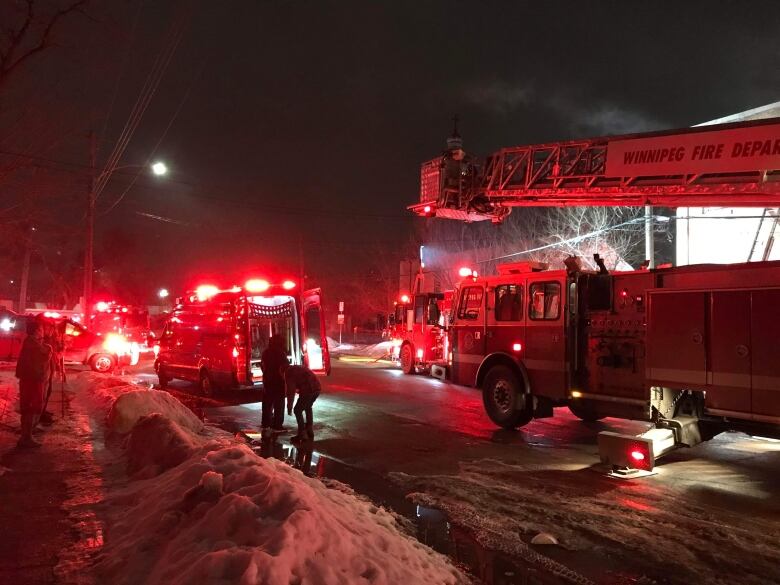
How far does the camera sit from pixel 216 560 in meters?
3.26

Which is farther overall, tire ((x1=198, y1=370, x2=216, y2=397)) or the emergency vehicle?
tire ((x1=198, y1=370, x2=216, y2=397))

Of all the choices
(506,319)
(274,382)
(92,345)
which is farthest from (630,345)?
(92,345)

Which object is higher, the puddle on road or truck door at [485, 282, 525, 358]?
truck door at [485, 282, 525, 358]

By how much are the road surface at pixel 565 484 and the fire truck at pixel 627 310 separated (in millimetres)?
626

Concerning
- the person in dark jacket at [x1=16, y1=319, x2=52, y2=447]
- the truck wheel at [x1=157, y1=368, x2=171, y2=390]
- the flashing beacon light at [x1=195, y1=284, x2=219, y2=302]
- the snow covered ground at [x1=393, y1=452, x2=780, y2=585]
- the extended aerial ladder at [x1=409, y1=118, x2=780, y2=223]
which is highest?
the extended aerial ladder at [x1=409, y1=118, x2=780, y2=223]

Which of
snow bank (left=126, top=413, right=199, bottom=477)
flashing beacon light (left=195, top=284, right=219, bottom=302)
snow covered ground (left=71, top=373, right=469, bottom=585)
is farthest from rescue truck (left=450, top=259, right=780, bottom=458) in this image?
flashing beacon light (left=195, top=284, right=219, bottom=302)

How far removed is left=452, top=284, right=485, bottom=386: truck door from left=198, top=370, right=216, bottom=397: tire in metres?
5.93

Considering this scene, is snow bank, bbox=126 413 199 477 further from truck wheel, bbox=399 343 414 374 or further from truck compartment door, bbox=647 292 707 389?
truck wheel, bbox=399 343 414 374

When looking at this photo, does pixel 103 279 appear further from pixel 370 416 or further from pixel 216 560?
pixel 216 560

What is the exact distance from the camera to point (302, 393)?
9469 mm

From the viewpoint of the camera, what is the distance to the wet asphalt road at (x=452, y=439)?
7797mm

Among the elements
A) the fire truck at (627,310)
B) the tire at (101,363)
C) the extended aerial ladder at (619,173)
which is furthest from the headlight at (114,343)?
the fire truck at (627,310)

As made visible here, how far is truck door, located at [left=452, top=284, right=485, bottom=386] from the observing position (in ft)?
37.4

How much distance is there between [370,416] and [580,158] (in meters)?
6.28
